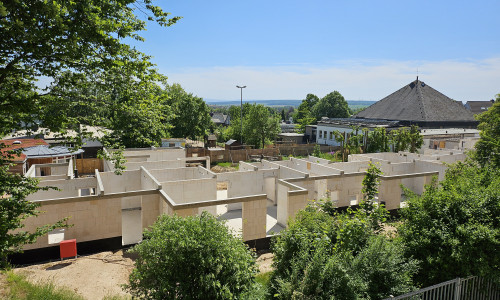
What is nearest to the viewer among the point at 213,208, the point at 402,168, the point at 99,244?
the point at 99,244

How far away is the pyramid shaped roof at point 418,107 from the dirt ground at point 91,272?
184 ft

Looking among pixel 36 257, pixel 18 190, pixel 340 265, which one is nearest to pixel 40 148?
pixel 36 257

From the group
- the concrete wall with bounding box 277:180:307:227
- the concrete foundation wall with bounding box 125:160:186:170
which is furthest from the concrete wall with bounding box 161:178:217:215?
the concrete foundation wall with bounding box 125:160:186:170

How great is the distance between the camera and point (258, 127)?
167 ft

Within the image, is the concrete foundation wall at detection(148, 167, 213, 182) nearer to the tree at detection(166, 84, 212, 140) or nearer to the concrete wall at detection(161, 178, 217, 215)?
the concrete wall at detection(161, 178, 217, 215)

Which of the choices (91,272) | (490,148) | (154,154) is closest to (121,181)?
(154,154)

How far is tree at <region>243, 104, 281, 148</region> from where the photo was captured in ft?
166

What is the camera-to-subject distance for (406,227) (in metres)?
10.8

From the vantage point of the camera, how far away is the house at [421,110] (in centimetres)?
5941

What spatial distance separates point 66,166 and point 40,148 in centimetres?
615

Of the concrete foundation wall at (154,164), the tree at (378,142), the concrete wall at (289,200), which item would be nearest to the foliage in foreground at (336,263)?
the concrete wall at (289,200)

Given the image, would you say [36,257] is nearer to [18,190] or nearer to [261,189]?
[18,190]

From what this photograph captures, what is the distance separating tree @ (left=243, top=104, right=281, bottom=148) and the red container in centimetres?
3738

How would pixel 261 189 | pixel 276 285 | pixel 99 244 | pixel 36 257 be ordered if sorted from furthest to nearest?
pixel 261 189 < pixel 99 244 < pixel 36 257 < pixel 276 285
